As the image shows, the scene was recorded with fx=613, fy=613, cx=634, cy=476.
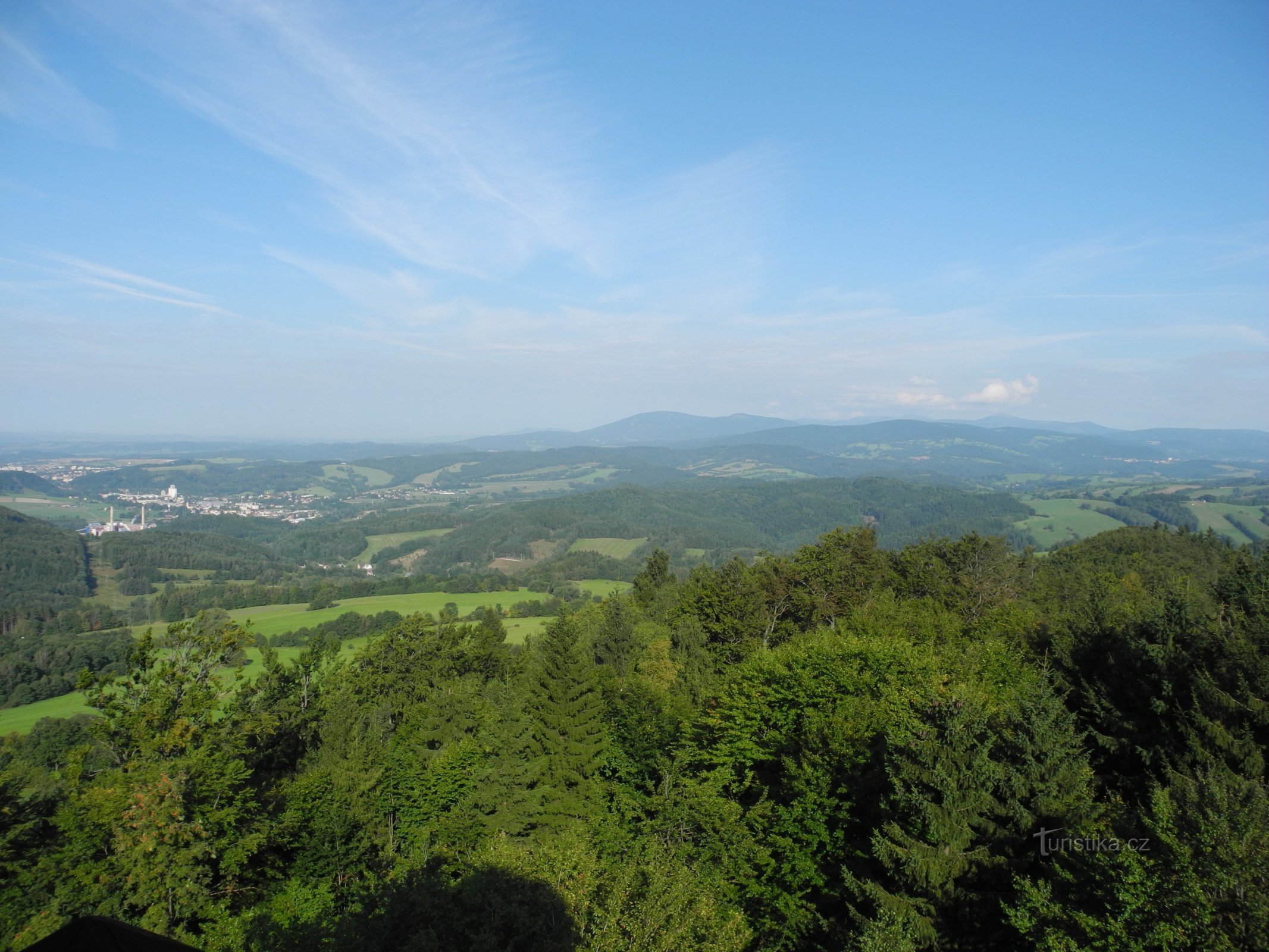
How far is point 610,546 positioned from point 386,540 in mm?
65028

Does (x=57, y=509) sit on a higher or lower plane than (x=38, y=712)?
higher

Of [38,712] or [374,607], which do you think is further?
[374,607]

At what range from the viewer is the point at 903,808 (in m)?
12.6

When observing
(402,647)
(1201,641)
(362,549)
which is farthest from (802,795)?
(362,549)

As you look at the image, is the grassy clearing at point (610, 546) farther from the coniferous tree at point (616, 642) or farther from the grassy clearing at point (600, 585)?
the coniferous tree at point (616, 642)

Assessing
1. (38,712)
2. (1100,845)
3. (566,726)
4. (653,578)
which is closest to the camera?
(1100,845)

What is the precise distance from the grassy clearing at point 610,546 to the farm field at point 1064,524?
312 feet

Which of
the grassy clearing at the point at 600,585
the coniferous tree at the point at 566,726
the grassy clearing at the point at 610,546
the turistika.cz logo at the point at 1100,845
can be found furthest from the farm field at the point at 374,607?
the turistika.cz logo at the point at 1100,845

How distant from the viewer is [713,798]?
16.3 meters

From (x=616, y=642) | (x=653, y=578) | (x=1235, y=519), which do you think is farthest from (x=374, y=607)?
(x=1235, y=519)

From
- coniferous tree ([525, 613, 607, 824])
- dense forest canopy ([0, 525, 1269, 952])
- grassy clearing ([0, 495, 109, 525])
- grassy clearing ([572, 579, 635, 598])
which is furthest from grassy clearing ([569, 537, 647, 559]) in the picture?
grassy clearing ([0, 495, 109, 525])

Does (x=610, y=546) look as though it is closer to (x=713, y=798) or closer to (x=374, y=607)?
(x=374, y=607)

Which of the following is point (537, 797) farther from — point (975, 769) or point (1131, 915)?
point (1131, 915)

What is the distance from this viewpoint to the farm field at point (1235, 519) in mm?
135125
